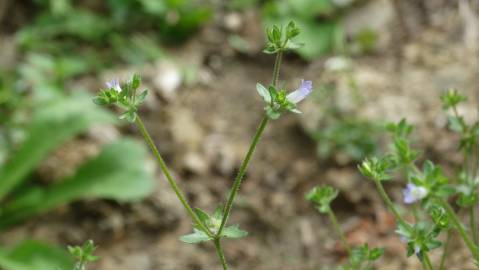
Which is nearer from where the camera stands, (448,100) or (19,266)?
(448,100)

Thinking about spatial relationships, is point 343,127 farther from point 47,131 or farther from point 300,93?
point 300,93

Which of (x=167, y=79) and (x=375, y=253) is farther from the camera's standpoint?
(x=167, y=79)

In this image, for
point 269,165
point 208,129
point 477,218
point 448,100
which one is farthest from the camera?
point 208,129

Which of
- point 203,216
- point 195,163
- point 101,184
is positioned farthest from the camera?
point 195,163

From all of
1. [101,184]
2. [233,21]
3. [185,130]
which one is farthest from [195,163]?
[233,21]

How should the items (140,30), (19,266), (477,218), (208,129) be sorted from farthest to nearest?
(140,30)
(208,129)
(19,266)
(477,218)

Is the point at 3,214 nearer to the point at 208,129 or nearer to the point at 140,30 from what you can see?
the point at 208,129

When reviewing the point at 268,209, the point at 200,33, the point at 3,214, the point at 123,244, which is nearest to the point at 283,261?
the point at 268,209

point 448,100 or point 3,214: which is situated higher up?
point 3,214
